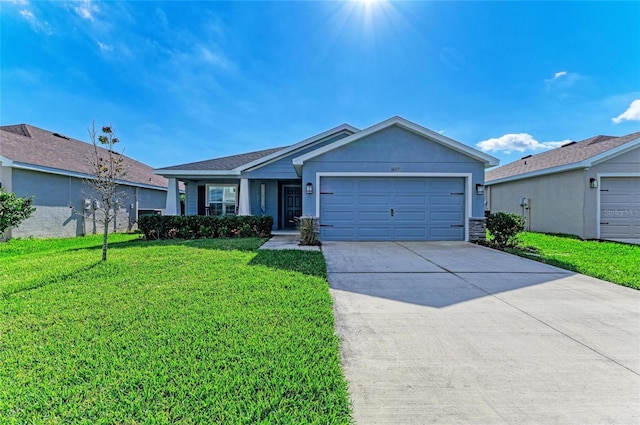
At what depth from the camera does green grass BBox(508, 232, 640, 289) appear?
538 centimetres

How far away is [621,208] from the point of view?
35.2 feet

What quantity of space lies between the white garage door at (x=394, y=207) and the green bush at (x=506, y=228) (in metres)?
1.06

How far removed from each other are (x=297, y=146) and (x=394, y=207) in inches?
216

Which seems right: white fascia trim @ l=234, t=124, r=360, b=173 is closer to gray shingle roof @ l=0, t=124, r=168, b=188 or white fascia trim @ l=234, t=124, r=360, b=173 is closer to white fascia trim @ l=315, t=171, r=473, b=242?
white fascia trim @ l=315, t=171, r=473, b=242

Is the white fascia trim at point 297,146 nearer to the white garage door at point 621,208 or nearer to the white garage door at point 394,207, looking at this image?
the white garage door at point 394,207

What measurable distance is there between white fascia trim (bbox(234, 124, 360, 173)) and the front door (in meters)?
2.10

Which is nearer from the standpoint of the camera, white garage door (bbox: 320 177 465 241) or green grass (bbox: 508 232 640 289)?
green grass (bbox: 508 232 640 289)

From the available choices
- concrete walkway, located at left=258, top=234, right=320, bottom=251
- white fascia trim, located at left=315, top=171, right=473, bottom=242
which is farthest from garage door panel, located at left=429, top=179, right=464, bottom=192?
concrete walkway, located at left=258, top=234, right=320, bottom=251

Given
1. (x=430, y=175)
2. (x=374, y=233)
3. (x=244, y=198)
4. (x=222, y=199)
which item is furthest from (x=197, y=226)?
(x=430, y=175)

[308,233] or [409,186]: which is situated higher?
[409,186]

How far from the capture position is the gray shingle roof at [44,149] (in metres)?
10.9

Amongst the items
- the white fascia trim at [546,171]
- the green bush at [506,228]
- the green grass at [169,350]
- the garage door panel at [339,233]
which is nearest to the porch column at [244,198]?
the garage door panel at [339,233]

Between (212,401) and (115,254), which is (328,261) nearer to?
(212,401)

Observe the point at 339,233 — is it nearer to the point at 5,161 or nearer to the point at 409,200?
the point at 409,200
